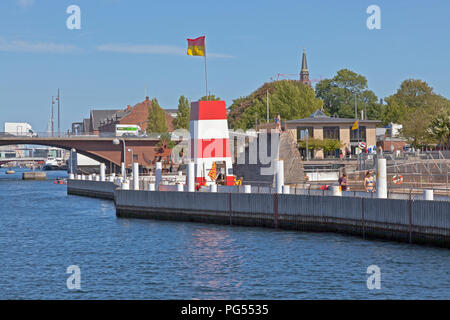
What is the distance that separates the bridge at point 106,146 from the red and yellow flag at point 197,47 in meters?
64.5

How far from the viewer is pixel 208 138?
55.1 meters

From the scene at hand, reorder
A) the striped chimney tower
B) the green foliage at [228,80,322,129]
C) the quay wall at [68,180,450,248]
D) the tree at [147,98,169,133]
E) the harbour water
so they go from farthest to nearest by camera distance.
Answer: the tree at [147,98,169,133] → the green foliage at [228,80,322,129] → the striped chimney tower → the quay wall at [68,180,450,248] → the harbour water

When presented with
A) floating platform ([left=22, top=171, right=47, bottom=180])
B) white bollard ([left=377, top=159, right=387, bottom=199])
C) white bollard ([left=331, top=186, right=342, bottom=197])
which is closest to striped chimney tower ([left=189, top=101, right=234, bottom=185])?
white bollard ([left=331, top=186, right=342, bottom=197])

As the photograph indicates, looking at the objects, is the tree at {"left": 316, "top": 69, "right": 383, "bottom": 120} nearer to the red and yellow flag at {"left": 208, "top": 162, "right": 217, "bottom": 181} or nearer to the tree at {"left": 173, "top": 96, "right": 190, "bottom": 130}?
the tree at {"left": 173, "top": 96, "right": 190, "bottom": 130}

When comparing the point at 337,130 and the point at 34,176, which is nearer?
the point at 337,130

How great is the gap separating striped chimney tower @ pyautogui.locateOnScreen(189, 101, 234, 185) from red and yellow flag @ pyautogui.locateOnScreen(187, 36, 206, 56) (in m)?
5.51

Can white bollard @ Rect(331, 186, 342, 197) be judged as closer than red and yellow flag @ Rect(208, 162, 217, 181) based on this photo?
Yes

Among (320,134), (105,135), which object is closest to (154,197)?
(320,134)

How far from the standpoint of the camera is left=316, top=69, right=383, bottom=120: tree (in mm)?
172500

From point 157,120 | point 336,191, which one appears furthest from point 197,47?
point 157,120

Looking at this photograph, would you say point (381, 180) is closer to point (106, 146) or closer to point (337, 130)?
point (337, 130)

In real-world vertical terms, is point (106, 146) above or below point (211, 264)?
above

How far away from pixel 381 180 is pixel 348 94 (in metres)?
140

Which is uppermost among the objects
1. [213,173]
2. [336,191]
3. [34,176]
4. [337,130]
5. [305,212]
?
[337,130]
